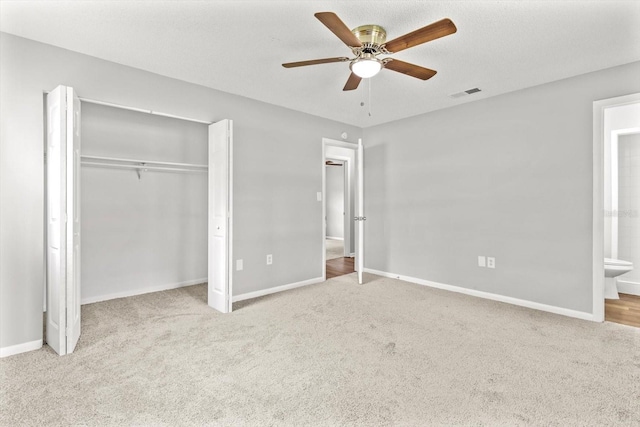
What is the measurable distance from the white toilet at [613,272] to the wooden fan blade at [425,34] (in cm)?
366

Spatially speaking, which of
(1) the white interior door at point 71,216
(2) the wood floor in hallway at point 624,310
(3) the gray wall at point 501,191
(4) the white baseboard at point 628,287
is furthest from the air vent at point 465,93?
(1) the white interior door at point 71,216

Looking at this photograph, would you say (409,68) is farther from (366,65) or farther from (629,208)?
(629,208)

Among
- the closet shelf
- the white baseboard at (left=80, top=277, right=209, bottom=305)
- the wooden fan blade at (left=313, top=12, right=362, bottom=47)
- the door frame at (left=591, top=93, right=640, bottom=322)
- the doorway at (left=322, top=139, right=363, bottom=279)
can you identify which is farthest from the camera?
the doorway at (left=322, top=139, right=363, bottom=279)

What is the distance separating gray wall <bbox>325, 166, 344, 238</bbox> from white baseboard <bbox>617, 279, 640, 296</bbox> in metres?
6.45

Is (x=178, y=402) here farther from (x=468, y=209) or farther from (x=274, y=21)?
(x=468, y=209)

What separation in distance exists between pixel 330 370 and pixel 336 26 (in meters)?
2.22

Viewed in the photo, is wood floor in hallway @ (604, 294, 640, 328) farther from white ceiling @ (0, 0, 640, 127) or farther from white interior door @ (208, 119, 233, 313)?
white interior door @ (208, 119, 233, 313)

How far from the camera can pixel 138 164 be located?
3.89m

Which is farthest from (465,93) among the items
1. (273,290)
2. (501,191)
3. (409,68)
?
(273,290)

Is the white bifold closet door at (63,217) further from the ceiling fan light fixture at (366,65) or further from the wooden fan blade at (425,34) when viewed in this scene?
the wooden fan blade at (425,34)

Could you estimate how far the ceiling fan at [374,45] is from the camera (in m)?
1.85

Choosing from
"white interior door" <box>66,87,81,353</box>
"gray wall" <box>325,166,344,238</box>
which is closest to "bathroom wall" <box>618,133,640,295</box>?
"white interior door" <box>66,87,81,353</box>

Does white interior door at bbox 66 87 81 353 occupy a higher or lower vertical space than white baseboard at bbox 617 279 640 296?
higher

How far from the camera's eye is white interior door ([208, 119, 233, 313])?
3.28m
